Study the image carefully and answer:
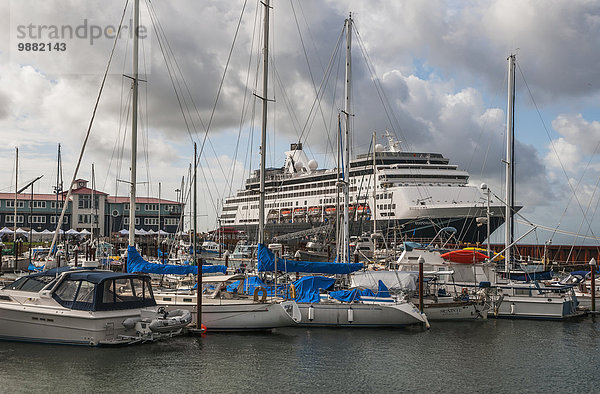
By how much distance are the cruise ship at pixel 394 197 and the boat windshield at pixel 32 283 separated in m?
42.9

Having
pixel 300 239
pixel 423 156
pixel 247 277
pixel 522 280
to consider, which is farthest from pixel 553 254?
pixel 247 277

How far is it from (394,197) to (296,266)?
180ft

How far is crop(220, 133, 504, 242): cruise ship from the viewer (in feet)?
243

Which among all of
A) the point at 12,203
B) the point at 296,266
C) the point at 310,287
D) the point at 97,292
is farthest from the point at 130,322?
the point at 12,203

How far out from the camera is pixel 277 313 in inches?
955

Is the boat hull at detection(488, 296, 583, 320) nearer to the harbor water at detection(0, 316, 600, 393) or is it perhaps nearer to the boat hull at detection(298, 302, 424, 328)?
the harbor water at detection(0, 316, 600, 393)

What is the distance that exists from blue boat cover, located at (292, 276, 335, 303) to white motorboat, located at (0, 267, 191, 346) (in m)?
7.02

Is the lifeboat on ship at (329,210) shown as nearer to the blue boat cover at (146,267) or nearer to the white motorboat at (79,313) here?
the blue boat cover at (146,267)

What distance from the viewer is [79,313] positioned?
20344 millimetres

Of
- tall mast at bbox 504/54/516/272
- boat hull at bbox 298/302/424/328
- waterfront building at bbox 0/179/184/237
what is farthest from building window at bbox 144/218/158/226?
boat hull at bbox 298/302/424/328

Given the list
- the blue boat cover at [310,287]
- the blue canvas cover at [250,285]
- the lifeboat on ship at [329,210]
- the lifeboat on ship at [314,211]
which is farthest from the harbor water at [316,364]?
the lifeboat on ship at [314,211]

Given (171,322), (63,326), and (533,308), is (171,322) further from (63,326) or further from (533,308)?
(533,308)

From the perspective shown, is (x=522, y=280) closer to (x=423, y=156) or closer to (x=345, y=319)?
(x=345, y=319)

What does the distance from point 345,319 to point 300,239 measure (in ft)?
191
